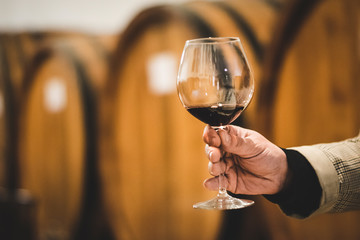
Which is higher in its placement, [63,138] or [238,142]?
[238,142]

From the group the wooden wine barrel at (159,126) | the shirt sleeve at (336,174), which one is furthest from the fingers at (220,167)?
the wooden wine barrel at (159,126)

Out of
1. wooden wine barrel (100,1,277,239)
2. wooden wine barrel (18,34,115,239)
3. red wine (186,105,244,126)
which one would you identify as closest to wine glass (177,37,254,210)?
red wine (186,105,244,126)

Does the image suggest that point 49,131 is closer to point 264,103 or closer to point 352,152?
point 264,103

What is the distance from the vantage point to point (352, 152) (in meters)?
0.82

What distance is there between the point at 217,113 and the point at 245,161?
0.11 meters

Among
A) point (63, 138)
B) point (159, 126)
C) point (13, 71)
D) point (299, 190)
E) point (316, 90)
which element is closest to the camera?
point (299, 190)

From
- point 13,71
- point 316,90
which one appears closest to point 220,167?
point 316,90

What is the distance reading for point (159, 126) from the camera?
1.55 m

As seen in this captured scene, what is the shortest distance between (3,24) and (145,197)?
2873 mm

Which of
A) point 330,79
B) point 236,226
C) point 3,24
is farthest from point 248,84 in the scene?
point 3,24

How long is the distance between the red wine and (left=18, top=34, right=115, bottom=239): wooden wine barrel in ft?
3.78

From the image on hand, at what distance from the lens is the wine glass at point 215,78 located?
66 centimetres

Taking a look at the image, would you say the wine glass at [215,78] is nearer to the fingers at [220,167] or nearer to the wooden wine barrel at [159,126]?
the fingers at [220,167]

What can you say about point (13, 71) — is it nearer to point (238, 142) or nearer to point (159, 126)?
point (159, 126)
